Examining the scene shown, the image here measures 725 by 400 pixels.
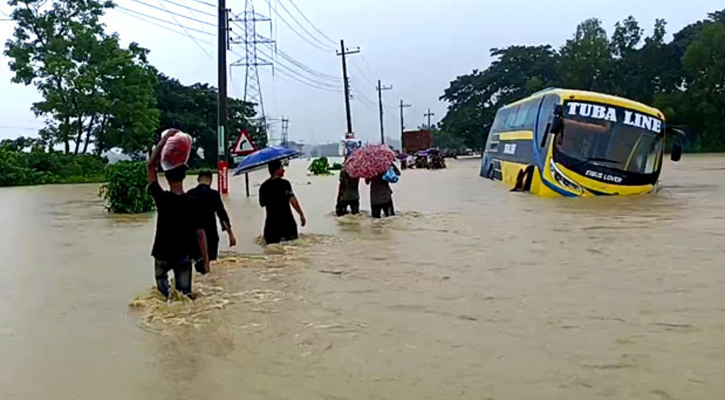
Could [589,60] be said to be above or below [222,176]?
above

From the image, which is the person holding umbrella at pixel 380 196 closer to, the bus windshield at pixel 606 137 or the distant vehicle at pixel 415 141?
the bus windshield at pixel 606 137

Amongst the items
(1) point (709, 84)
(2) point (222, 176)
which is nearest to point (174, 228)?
(2) point (222, 176)

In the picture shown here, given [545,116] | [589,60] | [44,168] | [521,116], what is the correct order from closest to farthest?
[545,116] < [521,116] < [44,168] < [589,60]

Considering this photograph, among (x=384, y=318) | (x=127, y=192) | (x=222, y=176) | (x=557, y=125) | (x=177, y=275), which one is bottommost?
(x=384, y=318)

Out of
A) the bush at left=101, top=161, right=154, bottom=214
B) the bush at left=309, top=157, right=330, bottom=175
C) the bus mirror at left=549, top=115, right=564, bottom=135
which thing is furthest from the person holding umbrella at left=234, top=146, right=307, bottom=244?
the bush at left=309, top=157, right=330, bottom=175

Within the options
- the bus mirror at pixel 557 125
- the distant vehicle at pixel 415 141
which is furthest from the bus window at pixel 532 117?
the distant vehicle at pixel 415 141

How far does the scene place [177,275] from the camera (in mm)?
7551

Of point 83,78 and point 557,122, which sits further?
point 83,78

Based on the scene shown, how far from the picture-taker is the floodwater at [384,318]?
17.1 feet

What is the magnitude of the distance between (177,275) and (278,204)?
143 inches

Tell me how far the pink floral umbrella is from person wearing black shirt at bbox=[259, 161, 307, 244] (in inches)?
105

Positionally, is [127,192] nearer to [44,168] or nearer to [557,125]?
[557,125]

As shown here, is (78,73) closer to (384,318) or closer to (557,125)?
(557,125)

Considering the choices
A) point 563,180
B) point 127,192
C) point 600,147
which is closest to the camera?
point 127,192
